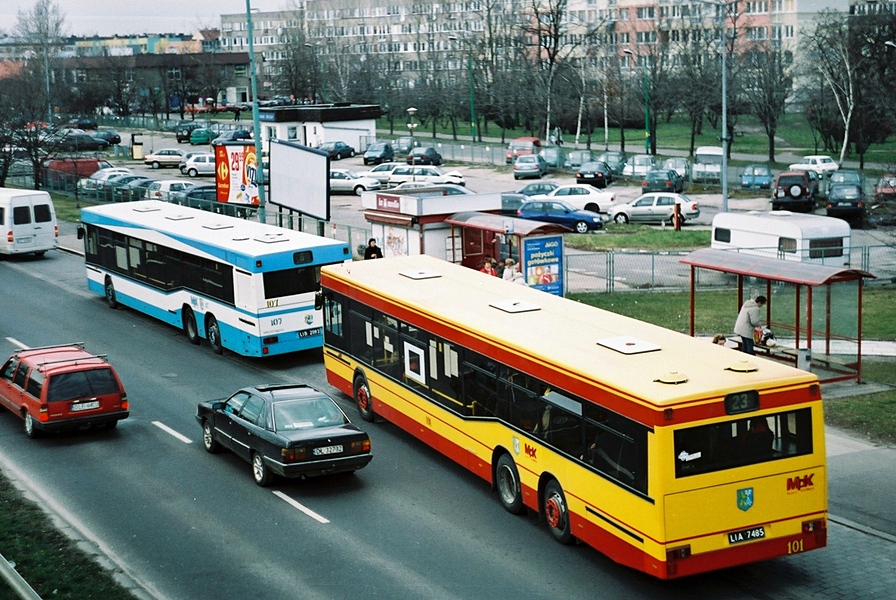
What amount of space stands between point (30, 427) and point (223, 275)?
21.7 ft

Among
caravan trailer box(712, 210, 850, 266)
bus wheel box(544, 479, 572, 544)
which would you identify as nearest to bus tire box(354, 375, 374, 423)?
bus wheel box(544, 479, 572, 544)

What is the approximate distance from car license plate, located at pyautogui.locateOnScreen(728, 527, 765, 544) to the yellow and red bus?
15 millimetres

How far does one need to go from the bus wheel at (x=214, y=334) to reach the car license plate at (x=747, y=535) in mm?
16187

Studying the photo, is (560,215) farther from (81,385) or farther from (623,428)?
(623,428)

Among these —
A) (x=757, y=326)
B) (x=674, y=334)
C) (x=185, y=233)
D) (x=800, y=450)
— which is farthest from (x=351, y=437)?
(x=185, y=233)

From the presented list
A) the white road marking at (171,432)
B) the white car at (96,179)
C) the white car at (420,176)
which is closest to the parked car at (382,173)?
the white car at (420,176)

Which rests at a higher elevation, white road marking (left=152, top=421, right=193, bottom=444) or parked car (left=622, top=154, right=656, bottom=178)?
parked car (left=622, top=154, right=656, bottom=178)

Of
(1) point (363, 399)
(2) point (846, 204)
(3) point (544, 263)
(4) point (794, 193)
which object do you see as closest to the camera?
(1) point (363, 399)

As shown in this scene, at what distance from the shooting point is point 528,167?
64.8 meters

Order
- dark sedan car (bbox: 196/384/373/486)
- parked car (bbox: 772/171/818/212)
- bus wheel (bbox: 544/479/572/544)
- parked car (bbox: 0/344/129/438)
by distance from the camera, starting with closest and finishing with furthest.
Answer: bus wheel (bbox: 544/479/572/544), dark sedan car (bbox: 196/384/373/486), parked car (bbox: 0/344/129/438), parked car (bbox: 772/171/818/212)

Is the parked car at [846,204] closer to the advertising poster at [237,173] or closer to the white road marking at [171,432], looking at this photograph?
the advertising poster at [237,173]

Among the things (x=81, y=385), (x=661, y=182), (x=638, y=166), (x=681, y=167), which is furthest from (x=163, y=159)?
(x=81, y=385)

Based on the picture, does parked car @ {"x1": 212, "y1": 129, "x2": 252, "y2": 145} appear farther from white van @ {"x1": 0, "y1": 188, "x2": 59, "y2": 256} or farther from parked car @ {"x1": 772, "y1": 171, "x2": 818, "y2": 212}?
parked car @ {"x1": 772, "y1": 171, "x2": 818, "y2": 212}

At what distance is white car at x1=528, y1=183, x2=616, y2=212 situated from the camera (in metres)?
48.7
